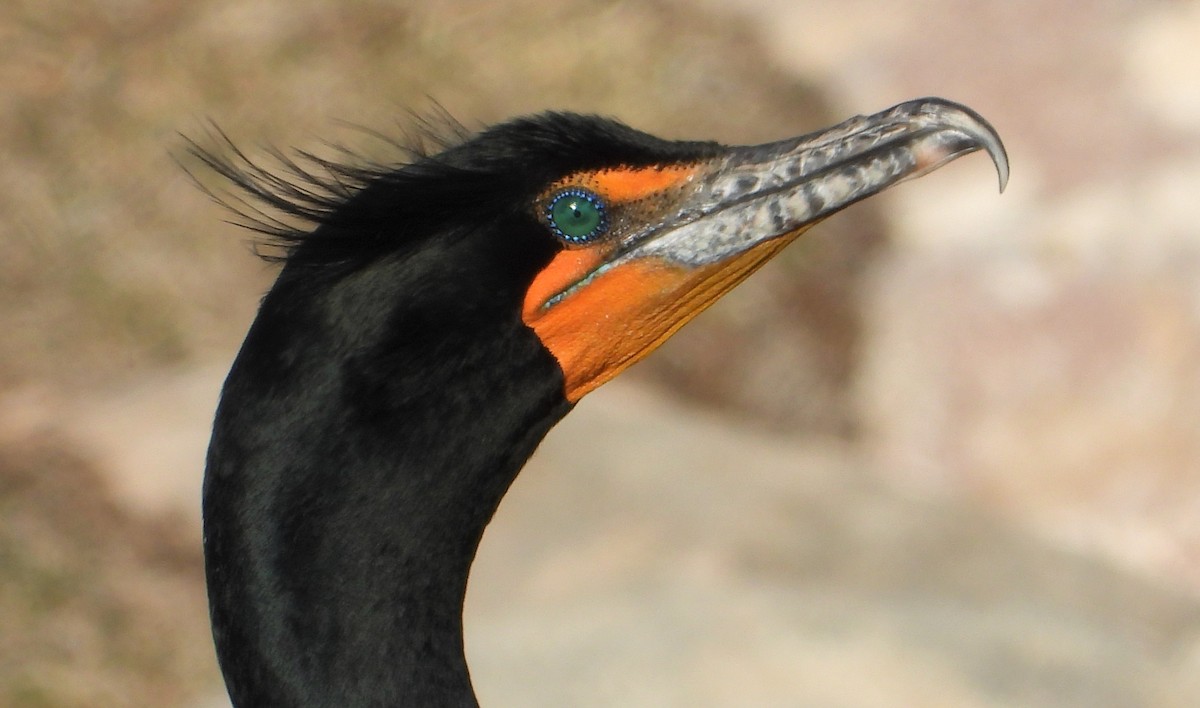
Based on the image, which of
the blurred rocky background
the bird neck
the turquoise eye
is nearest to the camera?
the bird neck

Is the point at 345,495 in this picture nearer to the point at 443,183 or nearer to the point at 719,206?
the point at 443,183

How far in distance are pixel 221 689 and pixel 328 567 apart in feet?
11.5

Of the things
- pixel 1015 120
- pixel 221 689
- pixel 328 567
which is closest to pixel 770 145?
pixel 328 567

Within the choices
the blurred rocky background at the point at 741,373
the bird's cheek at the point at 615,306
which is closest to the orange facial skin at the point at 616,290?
the bird's cheek at the point at 615,306

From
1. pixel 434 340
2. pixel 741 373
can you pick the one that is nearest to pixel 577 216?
pixel 434 340

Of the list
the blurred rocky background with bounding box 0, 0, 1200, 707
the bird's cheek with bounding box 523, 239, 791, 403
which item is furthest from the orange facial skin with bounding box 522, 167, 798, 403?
the blurred rocky background with bounding box 0, 0, 1200, 707

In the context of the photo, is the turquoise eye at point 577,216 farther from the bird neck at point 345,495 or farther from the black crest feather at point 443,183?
the bird neck at point 345,495

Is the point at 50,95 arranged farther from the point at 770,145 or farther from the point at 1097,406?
the point at 770,145

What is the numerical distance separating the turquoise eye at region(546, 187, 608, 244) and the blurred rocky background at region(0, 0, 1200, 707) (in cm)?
251

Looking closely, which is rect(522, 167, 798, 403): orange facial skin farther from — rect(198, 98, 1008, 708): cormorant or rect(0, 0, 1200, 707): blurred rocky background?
rect(0, 0, 1200, 707): blurred rocky background

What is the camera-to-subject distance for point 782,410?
25.1 ft

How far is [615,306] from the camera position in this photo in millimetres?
2395

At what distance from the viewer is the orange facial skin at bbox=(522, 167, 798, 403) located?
2.33 meters

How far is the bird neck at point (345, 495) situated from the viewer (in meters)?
2.14
